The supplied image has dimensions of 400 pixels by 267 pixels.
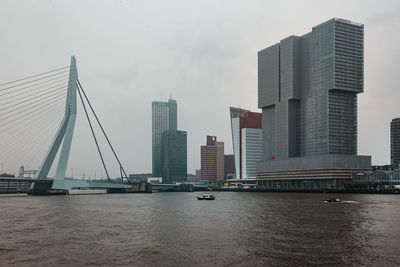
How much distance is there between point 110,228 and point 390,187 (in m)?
159

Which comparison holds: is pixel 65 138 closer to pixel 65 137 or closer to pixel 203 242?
pixel 65 137

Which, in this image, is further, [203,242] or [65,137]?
[65,137]

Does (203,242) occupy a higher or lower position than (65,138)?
lower

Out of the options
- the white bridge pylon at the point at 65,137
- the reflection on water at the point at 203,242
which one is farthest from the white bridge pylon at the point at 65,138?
the reflection on water at the point at 203,242

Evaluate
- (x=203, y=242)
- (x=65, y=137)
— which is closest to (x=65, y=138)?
(x=65, y=137)

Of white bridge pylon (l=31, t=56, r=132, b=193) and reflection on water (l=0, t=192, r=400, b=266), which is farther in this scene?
white bridge pylon (l=31, t=56, r=132, b=193)

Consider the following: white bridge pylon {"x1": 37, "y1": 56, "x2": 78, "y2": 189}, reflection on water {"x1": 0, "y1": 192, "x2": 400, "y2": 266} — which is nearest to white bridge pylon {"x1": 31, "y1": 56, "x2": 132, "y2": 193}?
white bridge pylon {"x1": 37, "y1": 56, "x2": 78, "y2": 189}

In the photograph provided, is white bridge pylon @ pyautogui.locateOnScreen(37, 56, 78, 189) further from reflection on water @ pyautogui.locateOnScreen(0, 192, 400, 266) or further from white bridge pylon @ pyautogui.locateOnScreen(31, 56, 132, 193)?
reflection on water @ pyautogui.locateOnScreen(0, 192, 400, 266)

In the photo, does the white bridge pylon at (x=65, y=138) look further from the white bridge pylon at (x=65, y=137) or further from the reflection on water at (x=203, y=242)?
the reflection on water at (x=203, y=242)

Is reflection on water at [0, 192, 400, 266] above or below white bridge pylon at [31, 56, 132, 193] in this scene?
below

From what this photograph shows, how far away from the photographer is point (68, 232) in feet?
151

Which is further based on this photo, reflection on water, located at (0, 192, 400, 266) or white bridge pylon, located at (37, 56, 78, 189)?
white bridge pylon, located at (37, 56, 78, 189)

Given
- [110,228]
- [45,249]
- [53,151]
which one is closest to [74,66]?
[53,151]

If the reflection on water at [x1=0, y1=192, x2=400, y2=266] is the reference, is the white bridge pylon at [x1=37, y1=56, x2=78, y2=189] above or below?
above
